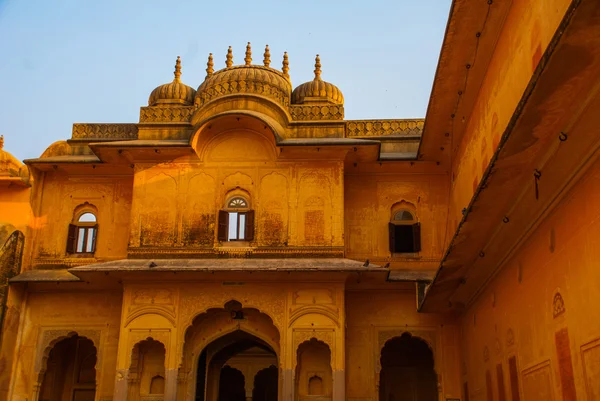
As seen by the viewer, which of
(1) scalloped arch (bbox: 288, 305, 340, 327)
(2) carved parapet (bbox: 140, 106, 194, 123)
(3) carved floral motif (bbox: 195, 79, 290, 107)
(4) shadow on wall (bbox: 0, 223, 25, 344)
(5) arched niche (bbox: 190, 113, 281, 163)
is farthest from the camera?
(2) carved parapet (bbox: 140, 106, 194, 123)

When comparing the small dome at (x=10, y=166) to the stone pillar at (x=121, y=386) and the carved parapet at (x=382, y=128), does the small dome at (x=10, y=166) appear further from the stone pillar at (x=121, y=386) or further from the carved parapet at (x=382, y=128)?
the carved parapet at (x=382, y=128)

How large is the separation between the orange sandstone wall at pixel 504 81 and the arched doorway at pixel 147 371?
6.79 meters

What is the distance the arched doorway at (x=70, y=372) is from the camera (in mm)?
16828

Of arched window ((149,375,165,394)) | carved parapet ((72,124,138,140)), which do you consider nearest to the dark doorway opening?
arched window ((149,375,165,394))

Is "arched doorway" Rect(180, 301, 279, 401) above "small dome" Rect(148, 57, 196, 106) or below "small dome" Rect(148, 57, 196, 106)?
→ below

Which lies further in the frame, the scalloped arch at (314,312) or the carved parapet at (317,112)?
the carved parapet at (317,112)

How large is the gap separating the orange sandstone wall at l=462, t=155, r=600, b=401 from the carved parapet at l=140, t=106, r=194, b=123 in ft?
26.4

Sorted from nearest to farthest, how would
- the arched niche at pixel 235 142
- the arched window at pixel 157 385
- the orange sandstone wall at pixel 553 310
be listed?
the orange sandstone wall at pixel 553 310, the arched window at pixel 157 385, the arched niche at pixel 235 142

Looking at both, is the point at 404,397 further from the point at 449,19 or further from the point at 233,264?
the point at 449,19

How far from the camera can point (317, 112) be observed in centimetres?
1634

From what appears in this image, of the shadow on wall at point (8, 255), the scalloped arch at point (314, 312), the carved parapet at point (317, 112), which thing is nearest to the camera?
the scalloped arch at point (314, 312)

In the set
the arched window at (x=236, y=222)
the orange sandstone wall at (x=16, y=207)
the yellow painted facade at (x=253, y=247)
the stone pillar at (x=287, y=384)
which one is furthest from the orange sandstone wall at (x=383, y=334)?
the orange sandstone wall at (x=16, y=207)

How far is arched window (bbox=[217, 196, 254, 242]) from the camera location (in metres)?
15.4

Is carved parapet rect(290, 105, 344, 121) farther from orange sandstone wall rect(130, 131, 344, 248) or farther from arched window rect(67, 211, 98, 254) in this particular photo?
arched window rect(67, 211, 98, 254)
